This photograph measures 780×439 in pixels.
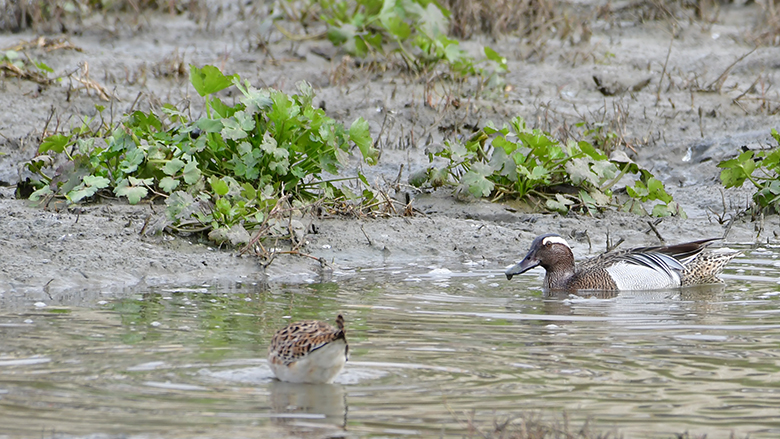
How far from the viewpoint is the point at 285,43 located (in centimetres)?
1314

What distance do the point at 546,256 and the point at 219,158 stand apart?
2.51 metres

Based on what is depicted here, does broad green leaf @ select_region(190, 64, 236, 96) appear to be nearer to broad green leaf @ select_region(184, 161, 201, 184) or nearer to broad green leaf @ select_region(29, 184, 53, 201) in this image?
broad green leaf @ select_region(184, 161, 201, 184)

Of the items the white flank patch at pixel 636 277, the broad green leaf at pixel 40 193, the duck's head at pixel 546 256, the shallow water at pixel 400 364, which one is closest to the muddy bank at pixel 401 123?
the broad green leaf at pixel 40 193

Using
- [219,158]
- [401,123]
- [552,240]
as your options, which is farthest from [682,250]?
[401,123]

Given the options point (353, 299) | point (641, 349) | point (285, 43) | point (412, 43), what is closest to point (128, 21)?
point (285, 43)

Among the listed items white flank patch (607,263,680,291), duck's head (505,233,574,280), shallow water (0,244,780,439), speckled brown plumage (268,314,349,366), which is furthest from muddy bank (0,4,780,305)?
speckled brown plumage (268,314,349,366)

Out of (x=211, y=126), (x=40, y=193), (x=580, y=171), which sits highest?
(x=211, y=126)

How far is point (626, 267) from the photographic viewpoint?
763 centimetres

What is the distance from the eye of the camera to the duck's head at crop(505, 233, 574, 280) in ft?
25.1

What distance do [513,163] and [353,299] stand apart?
9.08 feet

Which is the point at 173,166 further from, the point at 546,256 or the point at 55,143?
the point at 546,256

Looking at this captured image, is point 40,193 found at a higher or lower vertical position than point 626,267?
higher

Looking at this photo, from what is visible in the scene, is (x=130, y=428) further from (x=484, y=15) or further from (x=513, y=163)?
(x=484, y=15)

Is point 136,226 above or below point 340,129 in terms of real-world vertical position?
below
